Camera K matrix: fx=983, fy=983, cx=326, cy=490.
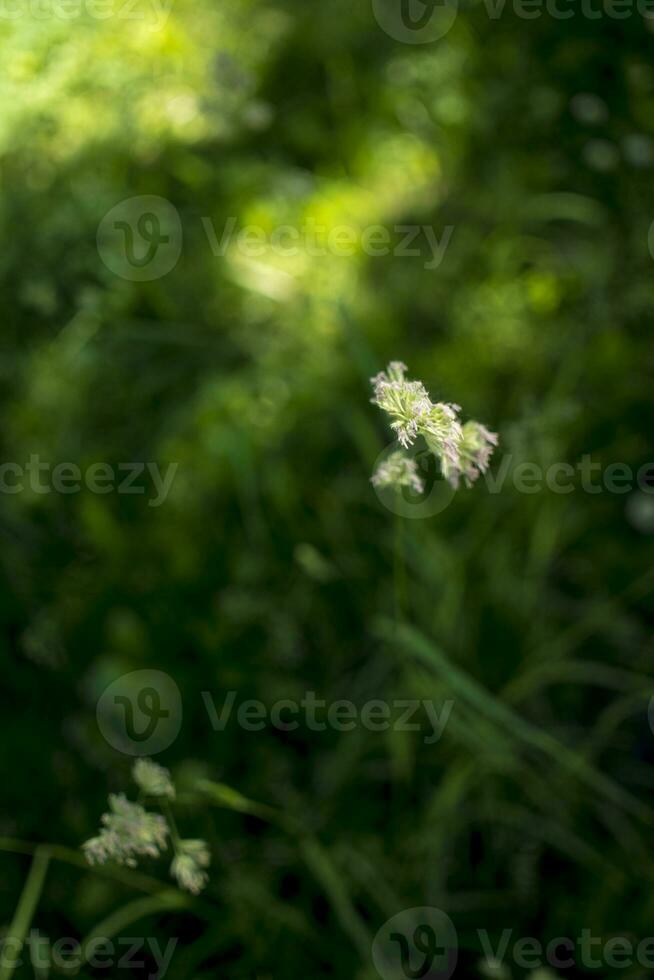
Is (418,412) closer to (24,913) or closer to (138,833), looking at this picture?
(138,833)

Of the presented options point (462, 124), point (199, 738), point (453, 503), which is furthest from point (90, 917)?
point (462, 124)

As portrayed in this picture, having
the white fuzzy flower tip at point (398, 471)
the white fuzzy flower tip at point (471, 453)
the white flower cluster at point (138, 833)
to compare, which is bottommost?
the white flower cluster at point (138, 833)

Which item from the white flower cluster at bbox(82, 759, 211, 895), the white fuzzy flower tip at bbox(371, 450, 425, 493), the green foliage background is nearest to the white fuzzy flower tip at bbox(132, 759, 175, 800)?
the white flower cluster at bbox(82, 759, 211, 895)

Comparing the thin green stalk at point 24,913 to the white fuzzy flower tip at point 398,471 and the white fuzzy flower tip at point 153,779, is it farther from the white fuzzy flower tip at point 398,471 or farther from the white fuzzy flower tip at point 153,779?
the white fuzzy flower tip at point 398,471

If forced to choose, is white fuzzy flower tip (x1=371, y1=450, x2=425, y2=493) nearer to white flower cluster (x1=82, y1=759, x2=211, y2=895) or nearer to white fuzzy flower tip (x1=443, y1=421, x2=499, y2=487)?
white fuzzy flower tip (x1=443, y1=421, x2=499, y2=487)

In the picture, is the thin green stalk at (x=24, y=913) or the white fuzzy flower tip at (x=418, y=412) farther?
the thin green stalk at (x=24, y=913)

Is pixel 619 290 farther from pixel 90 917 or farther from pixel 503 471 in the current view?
pixel 90 917

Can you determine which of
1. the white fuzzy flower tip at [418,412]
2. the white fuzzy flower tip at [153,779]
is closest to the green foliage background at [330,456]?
the white fuzzy flower tip at [153,779]
